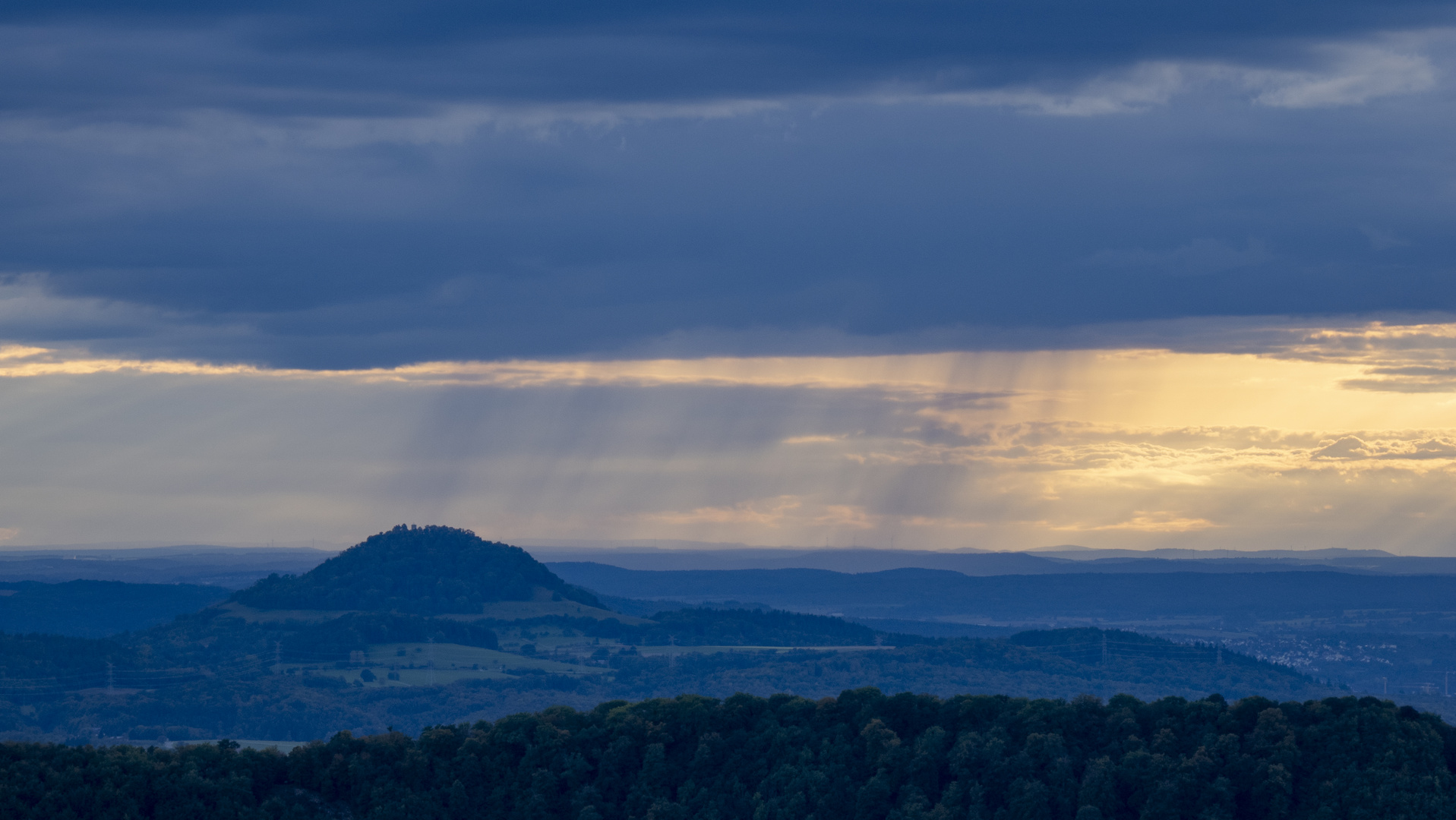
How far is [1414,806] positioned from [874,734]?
91.6 ft

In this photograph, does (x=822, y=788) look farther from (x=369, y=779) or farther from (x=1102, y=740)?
(x=369, y=779)

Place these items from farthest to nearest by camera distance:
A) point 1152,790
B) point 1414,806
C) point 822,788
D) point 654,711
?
point 654,711 < point 822,788 < point 1152,790 < point 1414,806

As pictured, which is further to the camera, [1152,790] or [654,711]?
[654,711]

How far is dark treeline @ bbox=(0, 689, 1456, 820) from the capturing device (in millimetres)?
85375

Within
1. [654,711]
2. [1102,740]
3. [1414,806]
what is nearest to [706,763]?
[654,711]

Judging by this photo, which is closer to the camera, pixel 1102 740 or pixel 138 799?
pixel 138 799

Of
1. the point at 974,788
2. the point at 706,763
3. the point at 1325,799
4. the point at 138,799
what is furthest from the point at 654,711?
the point at 1325,799

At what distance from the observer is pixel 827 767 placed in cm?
9394

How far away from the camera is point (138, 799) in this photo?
86812 mm

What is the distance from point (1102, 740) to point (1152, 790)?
6436mm

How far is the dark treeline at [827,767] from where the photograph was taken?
280ft

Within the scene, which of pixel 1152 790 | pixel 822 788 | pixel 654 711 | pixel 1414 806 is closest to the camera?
pixel 1414 806

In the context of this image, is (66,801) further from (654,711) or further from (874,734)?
(874,734)

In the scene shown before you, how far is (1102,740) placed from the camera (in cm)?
9250
